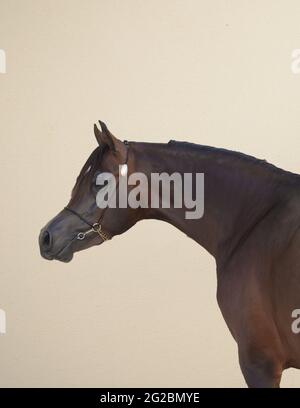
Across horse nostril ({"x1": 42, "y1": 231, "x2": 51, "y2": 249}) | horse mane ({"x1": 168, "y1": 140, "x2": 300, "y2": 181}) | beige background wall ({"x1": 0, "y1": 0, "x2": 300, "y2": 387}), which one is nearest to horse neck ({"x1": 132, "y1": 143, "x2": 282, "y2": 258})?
horse mane ({"x1": 168, "y1": 140, "x2": 300, "y2": 181})

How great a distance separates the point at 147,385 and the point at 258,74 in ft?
3.90

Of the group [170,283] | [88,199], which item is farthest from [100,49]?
[88,199]

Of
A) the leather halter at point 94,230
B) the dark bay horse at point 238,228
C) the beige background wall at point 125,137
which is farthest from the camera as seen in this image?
the beige background wall at point 125,137

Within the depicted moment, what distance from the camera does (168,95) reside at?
2926 millimetres

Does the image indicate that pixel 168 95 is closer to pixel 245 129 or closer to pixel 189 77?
pixel 189 77

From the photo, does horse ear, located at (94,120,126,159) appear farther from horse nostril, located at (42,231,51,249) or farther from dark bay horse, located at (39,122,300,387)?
horse nostril, located at (42,231,51,249)

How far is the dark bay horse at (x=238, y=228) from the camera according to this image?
1.88 meters

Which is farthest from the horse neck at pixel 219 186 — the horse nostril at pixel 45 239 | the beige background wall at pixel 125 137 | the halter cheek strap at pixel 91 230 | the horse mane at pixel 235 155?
the beige background wall at pixel 125 137

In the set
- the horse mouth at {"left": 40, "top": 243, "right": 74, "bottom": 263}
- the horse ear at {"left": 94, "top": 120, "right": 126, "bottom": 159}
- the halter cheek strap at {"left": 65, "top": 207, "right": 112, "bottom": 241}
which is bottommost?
the horse mouth at {"left": 40, "top": 243, "right": 74, "bottom": 263}

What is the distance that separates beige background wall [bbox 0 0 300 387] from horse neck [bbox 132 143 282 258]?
2.94 ft

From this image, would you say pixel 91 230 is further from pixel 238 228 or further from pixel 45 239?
pixel 238 228

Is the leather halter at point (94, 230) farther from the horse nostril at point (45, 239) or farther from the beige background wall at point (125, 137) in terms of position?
the beige background wall at point (125, 137)

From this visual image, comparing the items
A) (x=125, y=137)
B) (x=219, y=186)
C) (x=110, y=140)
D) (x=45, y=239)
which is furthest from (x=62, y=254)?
(x=125, y=137)

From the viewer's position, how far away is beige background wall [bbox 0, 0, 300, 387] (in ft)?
9.50
